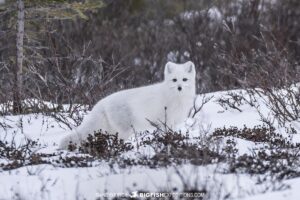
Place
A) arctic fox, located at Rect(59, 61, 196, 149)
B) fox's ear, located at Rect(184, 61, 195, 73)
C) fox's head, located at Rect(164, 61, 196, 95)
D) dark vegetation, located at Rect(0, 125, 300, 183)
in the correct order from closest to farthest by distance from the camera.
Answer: dark vegetation, located at Rect(0, 125, 300, 183) → arctic fox, located at Rect(59, 61, 196, 149) → fox's head, located at Rect(164, 61, 196, 95) → fox's ear, located at Rect(184, 61, 195, 73)

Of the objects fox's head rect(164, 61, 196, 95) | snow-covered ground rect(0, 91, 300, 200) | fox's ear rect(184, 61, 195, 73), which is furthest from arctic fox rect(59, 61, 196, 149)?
snow-covered ground rect(0, 91, 300, 200)

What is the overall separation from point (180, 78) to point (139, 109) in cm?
74

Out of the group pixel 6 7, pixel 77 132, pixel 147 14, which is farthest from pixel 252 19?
pixel 77 132

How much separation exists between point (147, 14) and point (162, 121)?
1830 cm

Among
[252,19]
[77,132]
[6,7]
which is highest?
[252,19]

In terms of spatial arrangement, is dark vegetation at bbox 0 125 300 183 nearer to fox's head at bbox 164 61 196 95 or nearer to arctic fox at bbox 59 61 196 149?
arctic fox at bbox 59 61 196 149

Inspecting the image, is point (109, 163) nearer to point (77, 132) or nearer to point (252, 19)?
point (77, 132)

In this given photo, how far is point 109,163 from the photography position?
5516mm

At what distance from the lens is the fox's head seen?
7493 millimetres

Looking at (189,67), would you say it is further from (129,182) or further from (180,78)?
(129,182)

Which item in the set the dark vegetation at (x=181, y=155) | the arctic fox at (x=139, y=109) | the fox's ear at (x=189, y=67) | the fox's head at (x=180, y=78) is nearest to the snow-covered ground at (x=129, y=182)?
the dark vegetation at (x=181, y=155)

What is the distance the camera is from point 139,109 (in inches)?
286

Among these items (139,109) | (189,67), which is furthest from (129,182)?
(189,67)

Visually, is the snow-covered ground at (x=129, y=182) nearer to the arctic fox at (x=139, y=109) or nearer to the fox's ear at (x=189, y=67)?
the arctic fox at (x=139, y=109)
